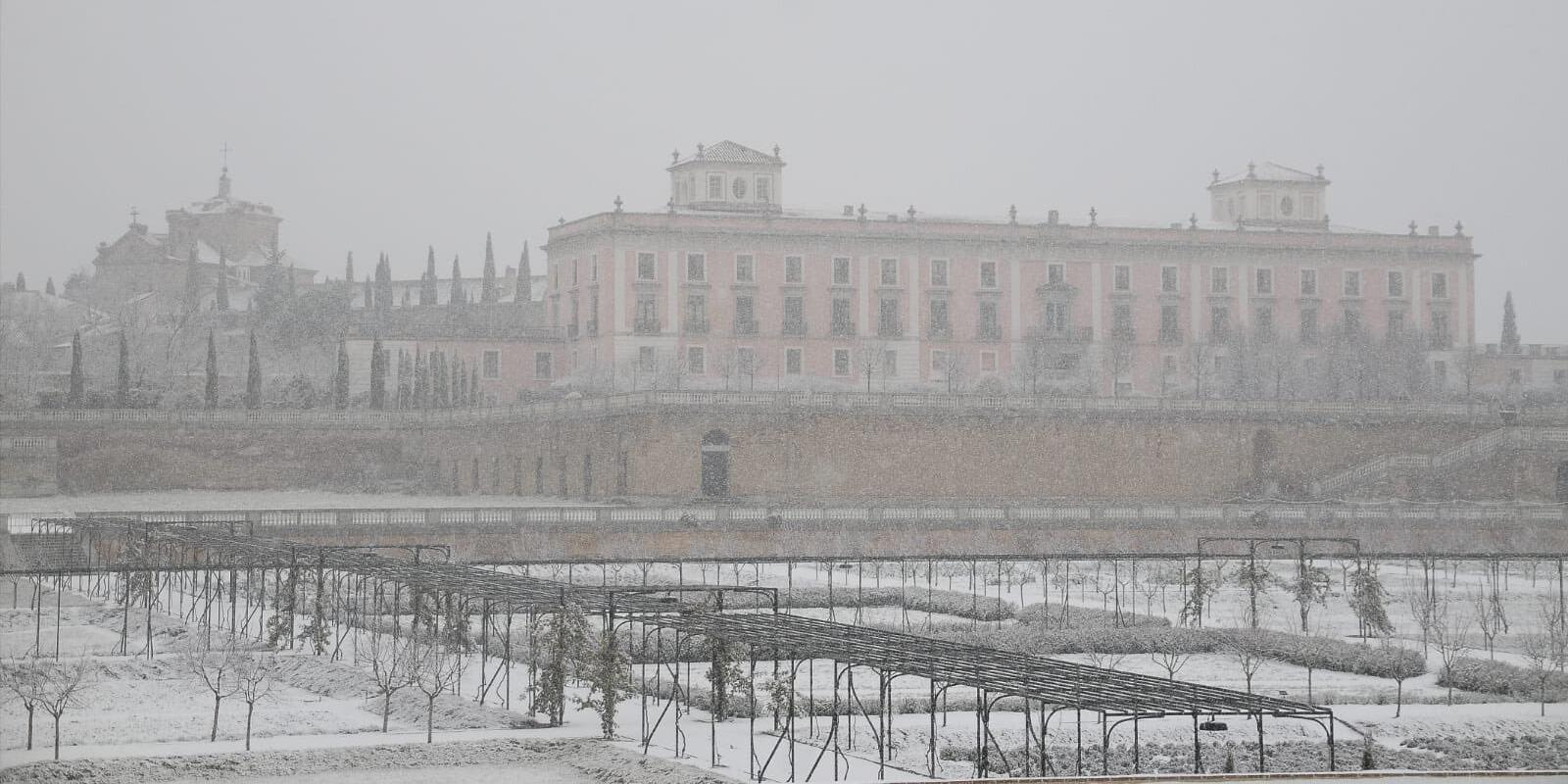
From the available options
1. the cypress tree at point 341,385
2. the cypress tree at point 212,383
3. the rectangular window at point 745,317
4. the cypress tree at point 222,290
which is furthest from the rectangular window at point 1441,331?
the cypress tree at point 222,290

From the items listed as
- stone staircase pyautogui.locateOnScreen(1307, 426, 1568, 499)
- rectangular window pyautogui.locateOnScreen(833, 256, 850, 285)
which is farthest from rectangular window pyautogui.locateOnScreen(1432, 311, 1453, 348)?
rectangular window pyautogui.locateOnScreen(833, 256, 850, 285)

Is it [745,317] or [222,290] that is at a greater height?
[222,290]

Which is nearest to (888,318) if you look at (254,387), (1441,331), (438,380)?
(438,380)

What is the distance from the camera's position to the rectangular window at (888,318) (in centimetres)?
6378

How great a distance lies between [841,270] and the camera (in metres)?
64.0

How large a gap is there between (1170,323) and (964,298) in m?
7.39

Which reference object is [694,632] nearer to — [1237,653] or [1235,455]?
[1237,653]

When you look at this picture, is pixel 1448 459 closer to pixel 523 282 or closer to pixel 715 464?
pixel 715 464

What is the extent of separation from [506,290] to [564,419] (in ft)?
108

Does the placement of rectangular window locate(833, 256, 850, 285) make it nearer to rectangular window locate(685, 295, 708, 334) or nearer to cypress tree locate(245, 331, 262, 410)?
rectangular window locate(685, 295, 708, 334)

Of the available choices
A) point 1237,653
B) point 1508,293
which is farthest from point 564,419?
point 1508,293

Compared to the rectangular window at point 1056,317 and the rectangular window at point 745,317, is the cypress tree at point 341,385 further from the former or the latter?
the rectangular window at point 1056,317

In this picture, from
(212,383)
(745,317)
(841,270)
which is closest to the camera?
(212,383)

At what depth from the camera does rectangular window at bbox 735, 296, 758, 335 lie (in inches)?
2467
